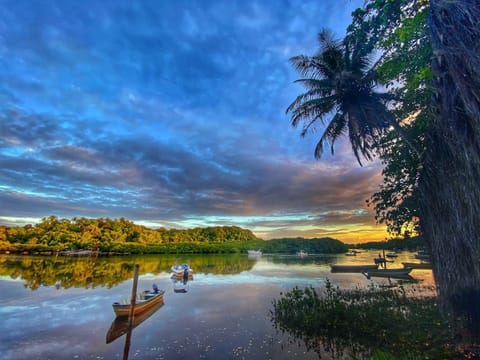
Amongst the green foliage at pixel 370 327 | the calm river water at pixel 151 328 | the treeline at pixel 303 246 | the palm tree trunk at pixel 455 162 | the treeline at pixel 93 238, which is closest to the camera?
the palm tree trunk at pixel 455 162

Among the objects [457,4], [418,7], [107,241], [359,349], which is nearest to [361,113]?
[418,7]

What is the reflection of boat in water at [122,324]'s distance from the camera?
11.9 metres

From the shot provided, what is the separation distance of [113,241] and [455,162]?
10316cm

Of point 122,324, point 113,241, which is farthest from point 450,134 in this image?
point 113,241

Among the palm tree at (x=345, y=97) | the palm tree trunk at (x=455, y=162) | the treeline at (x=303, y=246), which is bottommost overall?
the treeline at (x=303, y=246)

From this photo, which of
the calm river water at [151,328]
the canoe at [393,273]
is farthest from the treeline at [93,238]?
the canoe at [393,273]

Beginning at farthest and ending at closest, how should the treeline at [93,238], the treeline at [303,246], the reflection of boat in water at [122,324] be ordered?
the treeline at [303,246] → the treeline at [93,238] → the reflection of boat in water at [122,324]

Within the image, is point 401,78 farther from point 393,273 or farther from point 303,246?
point 303,246

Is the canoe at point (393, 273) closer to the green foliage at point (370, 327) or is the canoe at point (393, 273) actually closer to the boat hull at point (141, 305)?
the green foliage at point (370, 327)

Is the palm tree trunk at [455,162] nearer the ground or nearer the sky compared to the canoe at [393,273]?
nearer the sky

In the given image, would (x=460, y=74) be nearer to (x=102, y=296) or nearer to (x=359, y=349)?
(x=359, y=349)

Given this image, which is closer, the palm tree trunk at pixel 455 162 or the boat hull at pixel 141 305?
the palm tree trunk at pixel 455 162

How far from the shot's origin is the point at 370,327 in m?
10.8

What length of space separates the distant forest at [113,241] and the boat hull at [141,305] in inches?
3120
